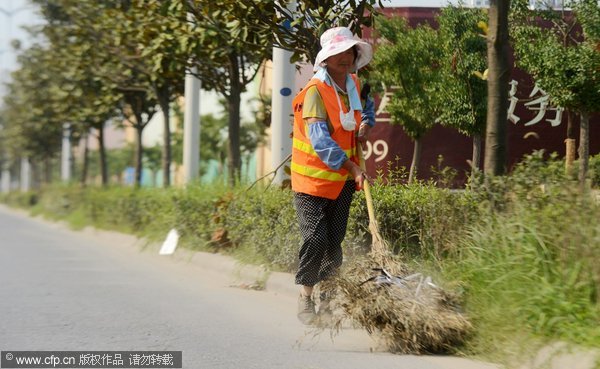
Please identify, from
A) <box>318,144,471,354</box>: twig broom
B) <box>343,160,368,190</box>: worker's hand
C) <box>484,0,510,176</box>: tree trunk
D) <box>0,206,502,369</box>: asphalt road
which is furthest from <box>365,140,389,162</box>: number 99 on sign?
<box>318,144,471,354</box>: twig broom

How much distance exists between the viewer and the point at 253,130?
91.8 feet

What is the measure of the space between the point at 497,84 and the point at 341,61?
4.65ft

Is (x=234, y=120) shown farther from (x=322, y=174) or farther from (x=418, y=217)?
(x=322, y=174)

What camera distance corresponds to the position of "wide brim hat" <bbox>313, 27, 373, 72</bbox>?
668cm

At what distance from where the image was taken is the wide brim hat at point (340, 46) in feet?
21.9

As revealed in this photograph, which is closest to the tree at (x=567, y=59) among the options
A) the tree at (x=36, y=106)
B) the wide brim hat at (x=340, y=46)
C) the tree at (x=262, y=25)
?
the tree at (x=262, y=25)

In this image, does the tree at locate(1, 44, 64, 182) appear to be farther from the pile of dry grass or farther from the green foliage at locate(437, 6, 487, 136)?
the pile of dry grass

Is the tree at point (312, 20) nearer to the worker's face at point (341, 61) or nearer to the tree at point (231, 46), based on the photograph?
the tree at point (231, 46)

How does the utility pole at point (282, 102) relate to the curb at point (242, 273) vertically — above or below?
above

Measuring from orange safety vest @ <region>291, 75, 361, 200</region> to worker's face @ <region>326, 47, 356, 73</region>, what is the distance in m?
0.15

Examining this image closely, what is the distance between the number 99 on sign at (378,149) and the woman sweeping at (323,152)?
1131cm

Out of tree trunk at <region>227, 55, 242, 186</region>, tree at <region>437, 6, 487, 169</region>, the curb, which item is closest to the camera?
the curb

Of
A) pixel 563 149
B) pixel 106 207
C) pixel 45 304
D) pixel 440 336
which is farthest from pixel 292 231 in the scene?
pixel 106 207

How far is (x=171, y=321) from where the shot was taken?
735 cm
